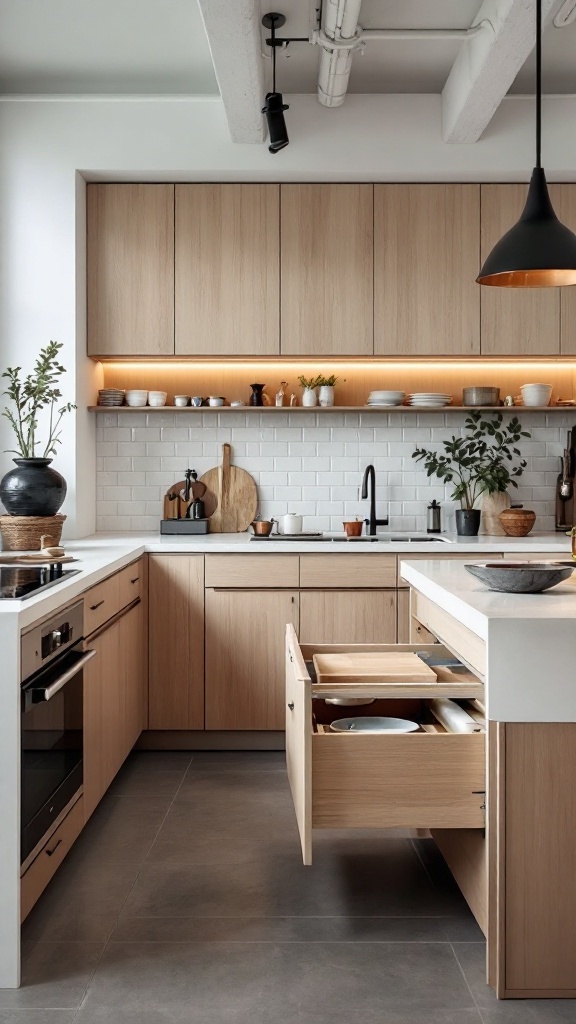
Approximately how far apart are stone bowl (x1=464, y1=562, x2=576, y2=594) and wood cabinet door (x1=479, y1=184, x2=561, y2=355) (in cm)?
232

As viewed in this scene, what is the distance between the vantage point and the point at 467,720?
224 centimetres

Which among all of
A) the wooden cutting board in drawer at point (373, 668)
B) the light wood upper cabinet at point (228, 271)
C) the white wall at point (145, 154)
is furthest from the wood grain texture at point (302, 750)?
the light wood upper cabinet at point (228, 271)

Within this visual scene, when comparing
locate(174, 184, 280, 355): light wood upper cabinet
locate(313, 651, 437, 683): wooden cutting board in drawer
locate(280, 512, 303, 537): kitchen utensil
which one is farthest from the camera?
locate(280, 512, 303, 537): kitchen utensil

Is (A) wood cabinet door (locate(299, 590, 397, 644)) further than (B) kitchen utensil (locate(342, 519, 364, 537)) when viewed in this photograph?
No

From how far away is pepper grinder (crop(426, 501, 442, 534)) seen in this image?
470 cm

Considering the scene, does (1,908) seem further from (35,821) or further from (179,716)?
(179,716)

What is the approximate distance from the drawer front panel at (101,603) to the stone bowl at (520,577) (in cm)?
129

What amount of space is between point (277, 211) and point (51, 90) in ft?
4.10

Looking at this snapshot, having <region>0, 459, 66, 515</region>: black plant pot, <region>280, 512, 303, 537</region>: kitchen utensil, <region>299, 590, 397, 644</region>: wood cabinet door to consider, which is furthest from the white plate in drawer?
<region>280, 512, 303, 537</region>: kitchen utensil

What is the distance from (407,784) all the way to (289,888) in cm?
80

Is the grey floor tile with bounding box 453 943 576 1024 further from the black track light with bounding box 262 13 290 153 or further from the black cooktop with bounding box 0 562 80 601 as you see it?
the black track light with bounding box 262 13 290 153

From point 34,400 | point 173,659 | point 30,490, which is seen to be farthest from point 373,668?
point 34,400

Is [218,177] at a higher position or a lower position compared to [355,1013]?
higher

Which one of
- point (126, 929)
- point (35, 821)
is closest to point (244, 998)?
point (126, 929)
